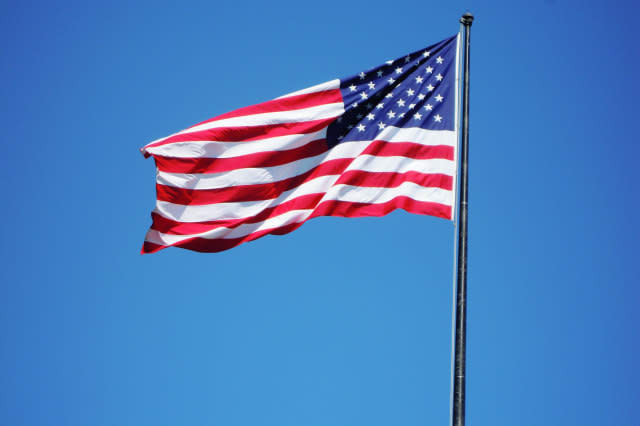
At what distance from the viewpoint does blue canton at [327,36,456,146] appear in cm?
1680

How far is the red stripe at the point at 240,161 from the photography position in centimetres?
1738

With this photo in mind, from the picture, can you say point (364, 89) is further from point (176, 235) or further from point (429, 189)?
point (176, 235)

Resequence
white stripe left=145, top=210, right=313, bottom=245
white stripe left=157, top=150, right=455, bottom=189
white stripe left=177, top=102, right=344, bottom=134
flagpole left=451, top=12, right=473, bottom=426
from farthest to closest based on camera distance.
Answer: white stripe left=177, top=102, right=344, bottom=134, white stripe left=145, top=210, right=313, bottom=245, white stripe left=157, top=150, right=455, bottom=189, flagpole left=451, top=12, right=473, bottom=426

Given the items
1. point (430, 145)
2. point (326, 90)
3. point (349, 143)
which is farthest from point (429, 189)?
point (326, 90)

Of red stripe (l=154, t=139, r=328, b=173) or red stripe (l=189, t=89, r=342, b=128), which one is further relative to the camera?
red stripe (l=189, t=89, r=342, b=128)

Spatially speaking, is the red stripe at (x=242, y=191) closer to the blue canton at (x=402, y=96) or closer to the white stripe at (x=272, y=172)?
the white stripe at (x=272, y=172)

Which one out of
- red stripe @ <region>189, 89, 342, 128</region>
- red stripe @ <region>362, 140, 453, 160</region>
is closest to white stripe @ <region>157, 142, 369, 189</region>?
red stripe @ <region>362, 140, 453, 160</region>

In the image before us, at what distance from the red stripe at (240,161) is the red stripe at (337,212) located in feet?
→ 4.52

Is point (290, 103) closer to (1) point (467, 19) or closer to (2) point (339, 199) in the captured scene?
(2) point (339, 199)

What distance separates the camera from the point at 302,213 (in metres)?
16.8

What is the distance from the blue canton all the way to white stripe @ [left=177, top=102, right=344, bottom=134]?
40cm

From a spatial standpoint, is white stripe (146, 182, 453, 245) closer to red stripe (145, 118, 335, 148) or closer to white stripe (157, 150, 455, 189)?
white stripe (157, 150, 455, 189)

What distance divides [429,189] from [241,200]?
3823 mm

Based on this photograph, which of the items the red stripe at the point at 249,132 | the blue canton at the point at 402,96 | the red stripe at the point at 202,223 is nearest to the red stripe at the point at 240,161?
the red stripe at the point at 249,132
